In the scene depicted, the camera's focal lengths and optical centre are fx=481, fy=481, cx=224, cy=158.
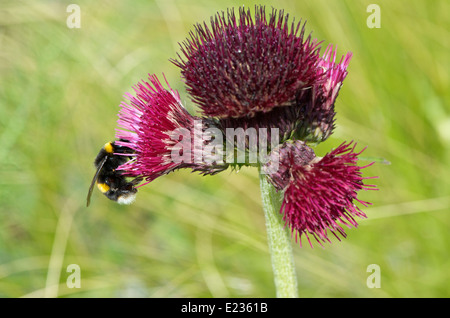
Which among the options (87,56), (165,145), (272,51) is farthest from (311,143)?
(87,56)

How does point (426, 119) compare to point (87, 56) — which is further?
point (87, 56)

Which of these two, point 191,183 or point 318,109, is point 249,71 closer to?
point 318,109

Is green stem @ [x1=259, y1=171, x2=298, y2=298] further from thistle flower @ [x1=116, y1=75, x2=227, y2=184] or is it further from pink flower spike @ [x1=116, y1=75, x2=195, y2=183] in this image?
pink flower spike @ [x1=116, y1=75, x2=195, y2=183]

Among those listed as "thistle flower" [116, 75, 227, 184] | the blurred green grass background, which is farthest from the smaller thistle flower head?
the blurred green grass background
